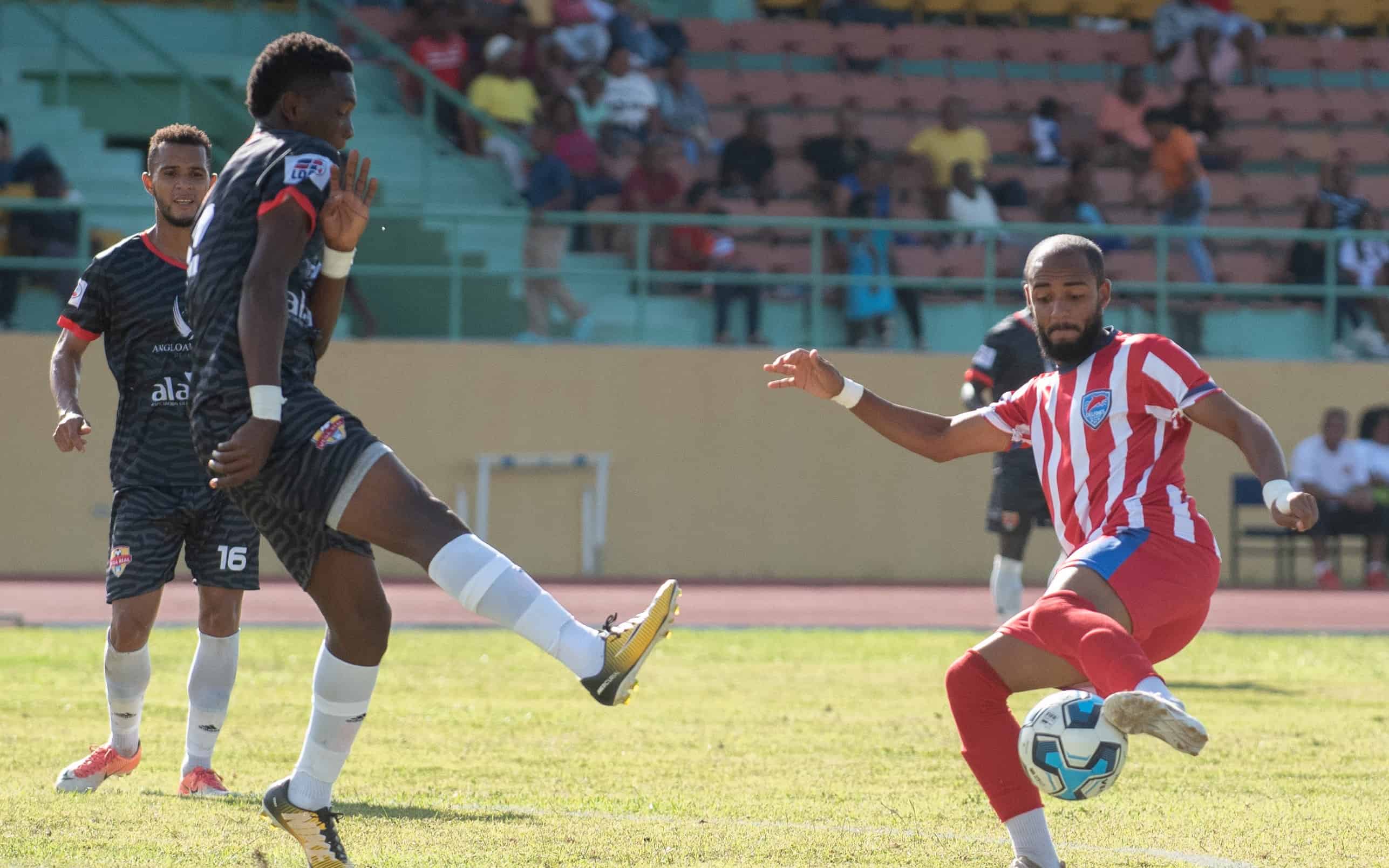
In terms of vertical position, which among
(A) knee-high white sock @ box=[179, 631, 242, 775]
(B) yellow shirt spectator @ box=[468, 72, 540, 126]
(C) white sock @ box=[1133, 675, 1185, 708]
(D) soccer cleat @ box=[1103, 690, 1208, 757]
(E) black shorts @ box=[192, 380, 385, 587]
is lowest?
(A) knee-high white sock @ box=[179, 631, 242, 775]

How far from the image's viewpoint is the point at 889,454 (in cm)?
1864

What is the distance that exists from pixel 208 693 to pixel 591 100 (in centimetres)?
1351

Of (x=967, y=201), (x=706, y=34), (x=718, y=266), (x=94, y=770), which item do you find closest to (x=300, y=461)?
(x=94, y=770)

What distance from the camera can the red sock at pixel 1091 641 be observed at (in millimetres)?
4699

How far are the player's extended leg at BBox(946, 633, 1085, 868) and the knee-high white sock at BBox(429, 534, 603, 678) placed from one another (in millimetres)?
1059

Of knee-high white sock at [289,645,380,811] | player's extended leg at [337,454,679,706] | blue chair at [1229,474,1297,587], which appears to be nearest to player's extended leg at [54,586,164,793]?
knee-high white sock at [289,645,380,811]

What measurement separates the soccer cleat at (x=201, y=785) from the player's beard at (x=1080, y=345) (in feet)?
10.7

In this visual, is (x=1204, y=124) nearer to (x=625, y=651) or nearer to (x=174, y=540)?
(x=174, y=540)

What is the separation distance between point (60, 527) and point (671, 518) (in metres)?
5.78

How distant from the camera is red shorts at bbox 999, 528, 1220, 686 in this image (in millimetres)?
5016

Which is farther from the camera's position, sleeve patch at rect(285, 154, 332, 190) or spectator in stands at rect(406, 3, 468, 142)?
spectator in stands at rect(406, 3, 468, 142)

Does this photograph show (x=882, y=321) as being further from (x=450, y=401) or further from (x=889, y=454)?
(x=450, y=401)

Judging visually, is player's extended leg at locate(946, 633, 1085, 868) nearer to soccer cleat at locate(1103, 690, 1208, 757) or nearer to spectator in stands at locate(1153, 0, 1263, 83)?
soccer cleat at locate(1103, 690, 1208, 757)

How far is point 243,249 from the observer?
4828mm
